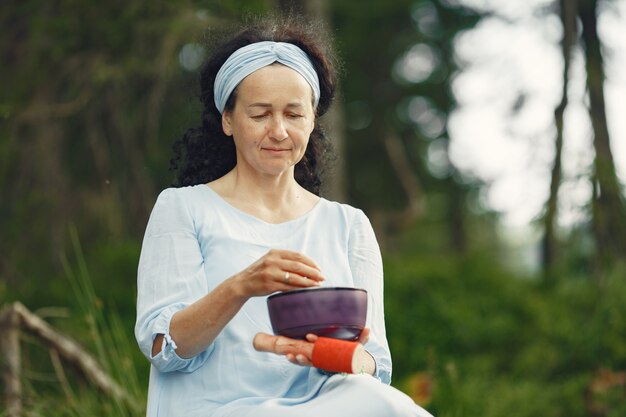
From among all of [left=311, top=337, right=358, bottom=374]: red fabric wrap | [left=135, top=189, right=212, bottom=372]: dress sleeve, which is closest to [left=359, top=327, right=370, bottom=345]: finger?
[left=311, top=337, right=358, bottom=374]: red fabric wrap

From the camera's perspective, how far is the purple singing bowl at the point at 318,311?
211 centimetres

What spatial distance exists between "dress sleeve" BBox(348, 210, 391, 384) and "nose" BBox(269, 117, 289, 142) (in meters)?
0.37

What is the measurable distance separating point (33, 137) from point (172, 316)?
5.26 m

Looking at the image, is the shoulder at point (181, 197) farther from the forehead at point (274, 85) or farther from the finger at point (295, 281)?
the finger at point (295, 281)

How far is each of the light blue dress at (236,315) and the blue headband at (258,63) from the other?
0.93ft

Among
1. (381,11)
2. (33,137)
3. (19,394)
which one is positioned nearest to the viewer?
(19,394)

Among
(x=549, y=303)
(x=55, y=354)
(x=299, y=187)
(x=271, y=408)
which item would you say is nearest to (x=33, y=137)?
(x=55, y=354)

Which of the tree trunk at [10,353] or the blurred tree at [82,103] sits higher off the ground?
the blurred tree at [82,103]

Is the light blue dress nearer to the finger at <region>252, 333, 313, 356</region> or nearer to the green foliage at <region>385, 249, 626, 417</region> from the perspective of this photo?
the finger at <region>252, 333, 313, 356</region>

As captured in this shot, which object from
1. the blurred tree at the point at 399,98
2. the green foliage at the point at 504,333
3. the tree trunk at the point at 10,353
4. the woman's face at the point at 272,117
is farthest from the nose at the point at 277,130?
the blurred tree at the point at 399,98

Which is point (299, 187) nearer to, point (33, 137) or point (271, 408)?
point (271, 408)

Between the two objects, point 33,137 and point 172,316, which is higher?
point 33,137

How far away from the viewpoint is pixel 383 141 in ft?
44.0

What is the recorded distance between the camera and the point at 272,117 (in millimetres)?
2412
